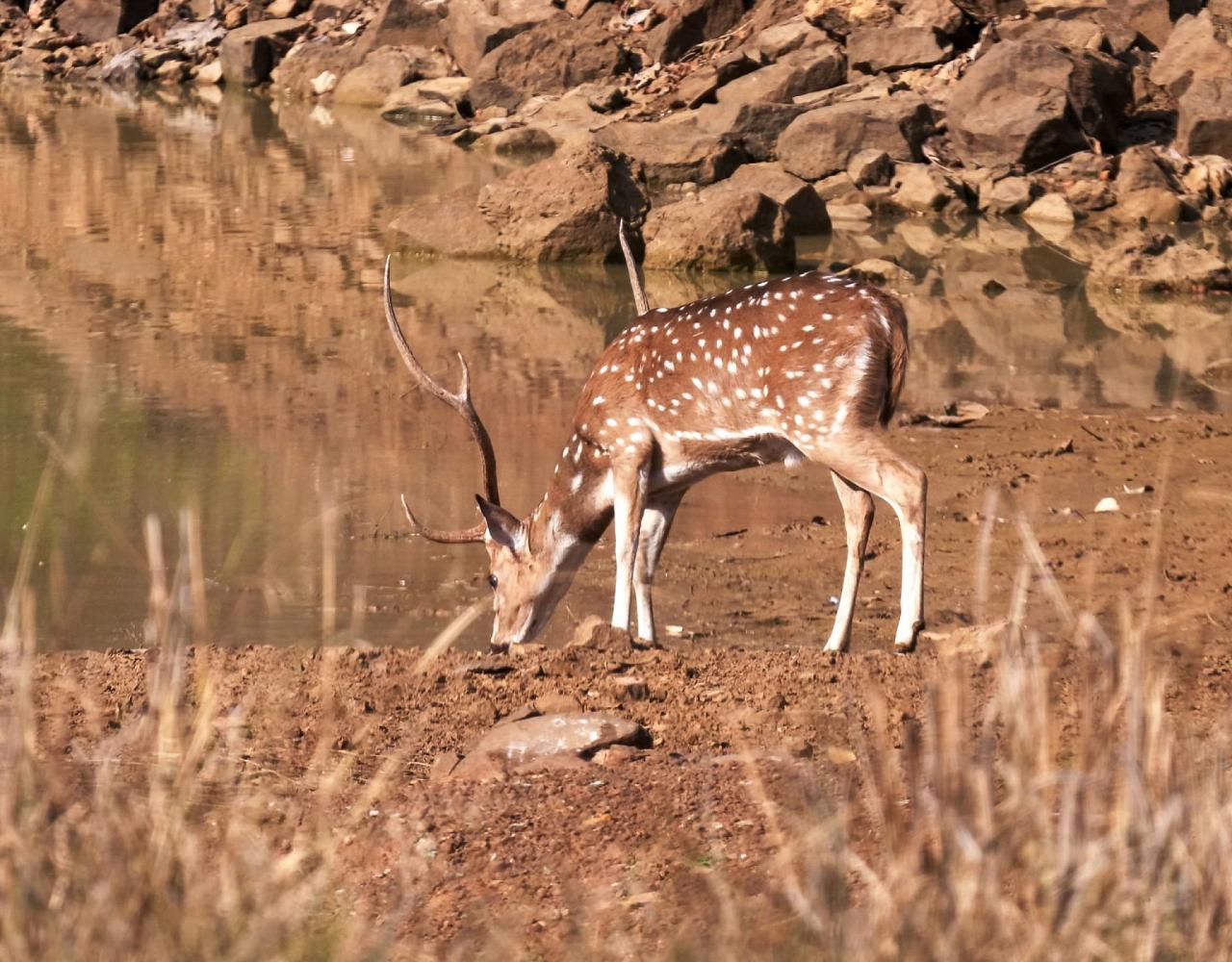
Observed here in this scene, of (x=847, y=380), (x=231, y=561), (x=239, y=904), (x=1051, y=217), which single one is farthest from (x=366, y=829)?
(x=1051, y=217)

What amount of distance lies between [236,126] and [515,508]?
2137 cm

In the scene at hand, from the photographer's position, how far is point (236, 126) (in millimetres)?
30312

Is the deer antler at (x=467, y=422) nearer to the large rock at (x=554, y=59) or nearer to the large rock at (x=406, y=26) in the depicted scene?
the large rock at (x=554, y=59)

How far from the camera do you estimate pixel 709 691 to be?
7285 millimetres

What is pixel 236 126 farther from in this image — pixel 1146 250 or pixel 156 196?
pixel 1146 250

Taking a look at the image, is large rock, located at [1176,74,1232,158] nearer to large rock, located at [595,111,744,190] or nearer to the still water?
the still water

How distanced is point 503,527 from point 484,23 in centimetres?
2537

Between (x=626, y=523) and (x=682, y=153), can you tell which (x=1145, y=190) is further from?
(x=626, y=523)

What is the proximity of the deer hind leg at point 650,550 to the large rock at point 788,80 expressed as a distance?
18846 mm

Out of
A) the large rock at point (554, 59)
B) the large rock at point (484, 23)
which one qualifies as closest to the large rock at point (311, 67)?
the large rock at point (484, 23)

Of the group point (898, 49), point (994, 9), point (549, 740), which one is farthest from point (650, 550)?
point (994, 9)

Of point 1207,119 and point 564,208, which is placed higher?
point 564,208

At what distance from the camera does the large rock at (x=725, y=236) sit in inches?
696

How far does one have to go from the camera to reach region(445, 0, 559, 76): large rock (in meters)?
32.5
